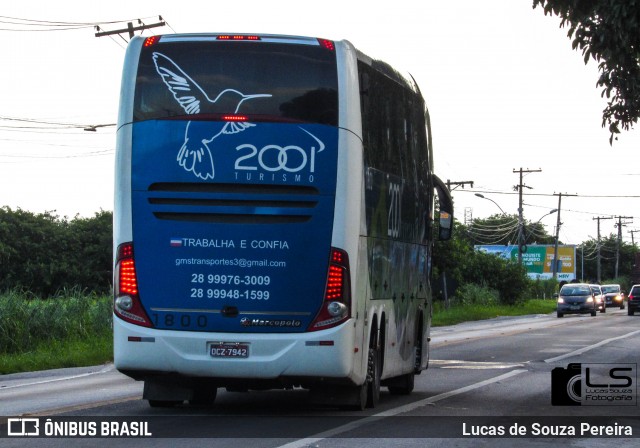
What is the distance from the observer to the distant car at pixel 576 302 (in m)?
63.8

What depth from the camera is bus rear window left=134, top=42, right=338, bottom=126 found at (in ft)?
39.8

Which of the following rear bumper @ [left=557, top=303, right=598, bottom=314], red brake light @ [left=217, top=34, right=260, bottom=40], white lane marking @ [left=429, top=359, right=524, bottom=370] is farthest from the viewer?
rear bumper @ [left=557, top=303, right=598, bottom=314]

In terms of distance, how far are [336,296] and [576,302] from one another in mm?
53556

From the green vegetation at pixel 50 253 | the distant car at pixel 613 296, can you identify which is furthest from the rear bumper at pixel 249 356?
the distant car at pixel 613 296

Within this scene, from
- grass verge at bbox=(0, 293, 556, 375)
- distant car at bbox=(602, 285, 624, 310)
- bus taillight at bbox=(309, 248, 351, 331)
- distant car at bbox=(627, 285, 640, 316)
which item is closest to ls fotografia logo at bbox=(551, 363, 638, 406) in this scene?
bus taillight at bbox=(309, 248, 351, 331)

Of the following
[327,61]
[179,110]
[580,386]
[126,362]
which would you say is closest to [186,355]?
[126,362]

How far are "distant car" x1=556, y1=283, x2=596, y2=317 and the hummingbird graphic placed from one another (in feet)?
174

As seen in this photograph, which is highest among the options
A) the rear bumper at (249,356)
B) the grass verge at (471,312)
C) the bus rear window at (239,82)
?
the bus rear window at (239,82)

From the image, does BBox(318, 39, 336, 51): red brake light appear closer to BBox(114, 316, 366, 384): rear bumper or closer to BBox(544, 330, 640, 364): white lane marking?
BBox(114, 316, 366, 384): rear bumper

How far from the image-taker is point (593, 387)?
17453 mm

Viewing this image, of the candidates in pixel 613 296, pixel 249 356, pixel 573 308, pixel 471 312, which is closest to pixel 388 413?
pixel 249 356

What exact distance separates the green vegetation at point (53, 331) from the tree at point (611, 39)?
12.7m

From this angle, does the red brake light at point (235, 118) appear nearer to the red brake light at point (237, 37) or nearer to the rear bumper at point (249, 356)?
the red brake light at point (237, 37)

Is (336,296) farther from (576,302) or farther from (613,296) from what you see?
(613,296)
